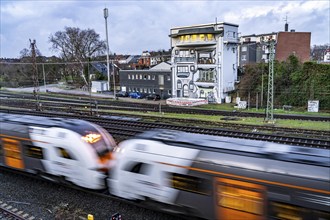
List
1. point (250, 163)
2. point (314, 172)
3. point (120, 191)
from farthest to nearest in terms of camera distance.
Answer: point (120, 191), point (250, 163), point (314, 172)

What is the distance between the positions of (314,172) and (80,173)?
825 centimetres

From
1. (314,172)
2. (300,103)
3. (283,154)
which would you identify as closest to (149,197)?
(283,154)

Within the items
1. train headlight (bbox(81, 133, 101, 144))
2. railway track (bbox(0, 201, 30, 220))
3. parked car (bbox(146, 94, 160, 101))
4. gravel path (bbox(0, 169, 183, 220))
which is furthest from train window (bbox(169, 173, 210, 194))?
parked car (bbox(146, 94, 160, 101))

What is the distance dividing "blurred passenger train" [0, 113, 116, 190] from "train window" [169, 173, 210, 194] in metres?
3.28

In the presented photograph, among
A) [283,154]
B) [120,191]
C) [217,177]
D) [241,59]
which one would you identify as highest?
[241,59]

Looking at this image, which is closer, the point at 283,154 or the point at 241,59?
the point at 283,154

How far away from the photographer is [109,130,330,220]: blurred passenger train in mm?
7383

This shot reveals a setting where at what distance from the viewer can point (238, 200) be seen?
8.21 metres

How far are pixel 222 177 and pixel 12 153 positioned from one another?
33.3ft

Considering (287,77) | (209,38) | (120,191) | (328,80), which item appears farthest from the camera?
(209,38)

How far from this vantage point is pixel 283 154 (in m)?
8.38

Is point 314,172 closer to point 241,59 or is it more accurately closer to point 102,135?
point 102,135

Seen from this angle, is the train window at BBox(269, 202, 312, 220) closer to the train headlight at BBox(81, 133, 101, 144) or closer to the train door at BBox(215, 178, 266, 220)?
the train door at BBox(215, 178, 266, 220)

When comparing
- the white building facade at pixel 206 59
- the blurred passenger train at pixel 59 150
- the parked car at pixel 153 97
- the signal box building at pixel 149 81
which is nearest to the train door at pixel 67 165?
the blurred passenger train at pixel 59 150
